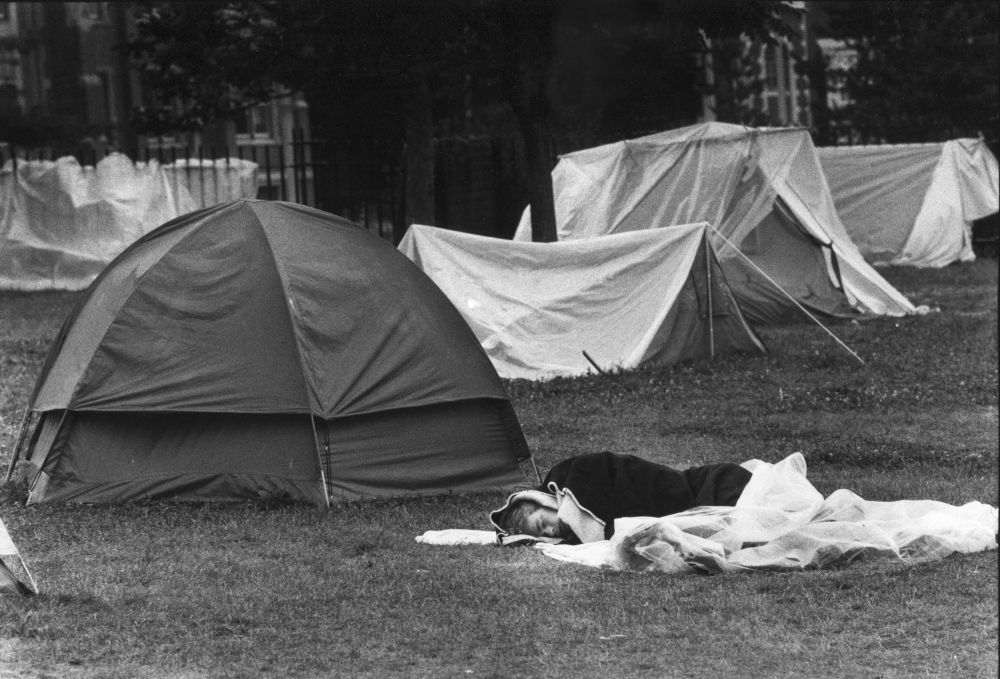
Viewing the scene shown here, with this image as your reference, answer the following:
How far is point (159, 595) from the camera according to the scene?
6.40 metres

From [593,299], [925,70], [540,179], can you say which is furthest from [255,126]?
[593,299]

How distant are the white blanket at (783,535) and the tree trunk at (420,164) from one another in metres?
13.9

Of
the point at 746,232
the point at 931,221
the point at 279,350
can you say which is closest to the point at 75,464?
the point at 279,350

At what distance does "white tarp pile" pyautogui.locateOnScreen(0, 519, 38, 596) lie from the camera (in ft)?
20.6

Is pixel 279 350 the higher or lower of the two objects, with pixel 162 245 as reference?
lower

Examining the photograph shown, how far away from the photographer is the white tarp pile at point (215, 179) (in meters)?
22.9

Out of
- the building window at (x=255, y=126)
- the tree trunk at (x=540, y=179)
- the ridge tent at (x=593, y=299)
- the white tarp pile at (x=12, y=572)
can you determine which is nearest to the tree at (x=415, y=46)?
the tree trunk at (x=540, y=179)

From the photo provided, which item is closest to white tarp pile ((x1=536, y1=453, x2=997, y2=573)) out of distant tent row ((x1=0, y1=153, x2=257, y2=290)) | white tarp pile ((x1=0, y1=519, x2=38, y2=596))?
white tarp pile ((x1=0, y1=519, x2=38, y2=596))

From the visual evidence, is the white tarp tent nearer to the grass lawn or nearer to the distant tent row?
the distant tent row

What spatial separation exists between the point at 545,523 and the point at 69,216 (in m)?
16.7

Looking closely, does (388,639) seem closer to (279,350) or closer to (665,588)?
(665,588)

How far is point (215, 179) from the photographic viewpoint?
23.0 metres

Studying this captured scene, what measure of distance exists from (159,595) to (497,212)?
57.6 feet

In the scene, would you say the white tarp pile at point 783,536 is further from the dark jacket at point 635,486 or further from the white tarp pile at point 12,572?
the white tarp pile at point 12,572
